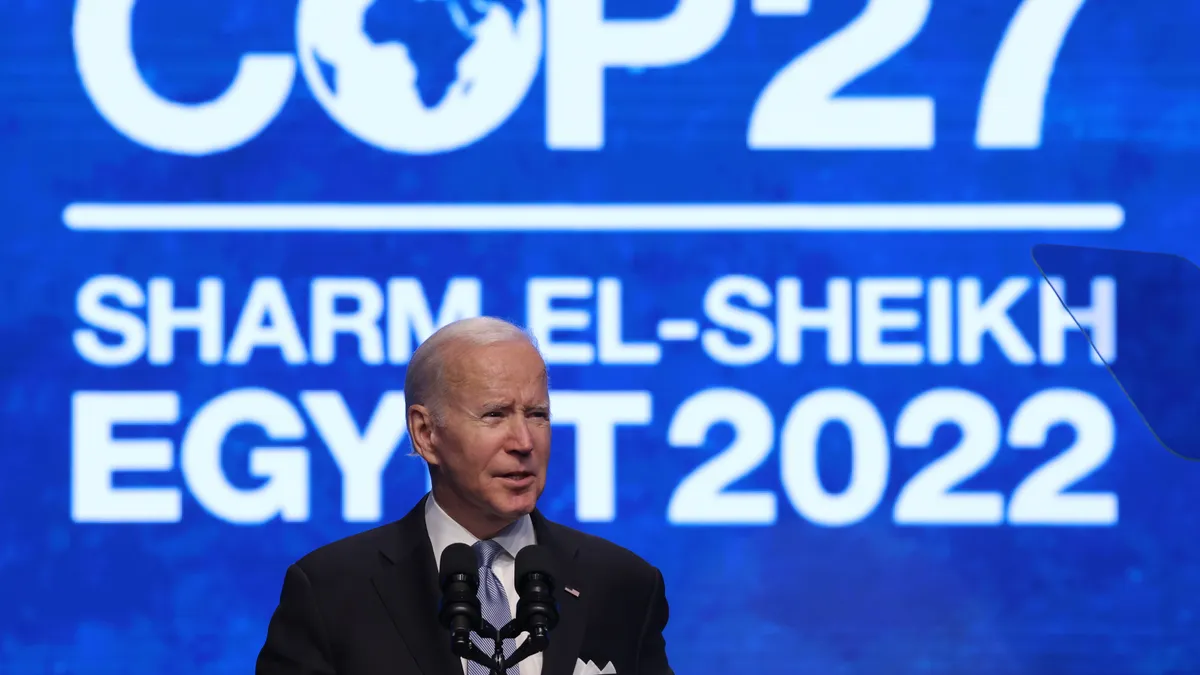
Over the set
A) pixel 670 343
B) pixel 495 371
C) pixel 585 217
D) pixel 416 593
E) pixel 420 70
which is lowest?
pixel 416 593

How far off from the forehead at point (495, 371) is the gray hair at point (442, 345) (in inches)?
0.5

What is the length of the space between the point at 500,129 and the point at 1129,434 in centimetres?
175

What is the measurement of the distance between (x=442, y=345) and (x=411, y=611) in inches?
14.6

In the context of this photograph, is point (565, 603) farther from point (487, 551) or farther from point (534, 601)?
point (534, 601)

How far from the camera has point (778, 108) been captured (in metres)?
3.74

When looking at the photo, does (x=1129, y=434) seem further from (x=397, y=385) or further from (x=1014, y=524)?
(x=397, y=385)

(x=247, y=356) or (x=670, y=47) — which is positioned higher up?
Answer: (x=670, y=47)

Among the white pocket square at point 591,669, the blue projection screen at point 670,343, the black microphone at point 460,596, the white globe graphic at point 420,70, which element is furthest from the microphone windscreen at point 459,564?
the white globe graphic at point 420,70

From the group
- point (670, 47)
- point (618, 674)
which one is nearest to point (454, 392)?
point (618, 674)

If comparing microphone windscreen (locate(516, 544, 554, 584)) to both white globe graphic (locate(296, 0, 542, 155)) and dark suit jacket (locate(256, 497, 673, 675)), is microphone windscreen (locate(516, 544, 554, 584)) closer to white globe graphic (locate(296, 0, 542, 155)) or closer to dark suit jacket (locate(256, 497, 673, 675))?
dark suit jacket (locate(256, 497, 673, 675))

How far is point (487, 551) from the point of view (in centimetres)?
208

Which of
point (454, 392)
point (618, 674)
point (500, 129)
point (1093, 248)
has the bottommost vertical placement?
point (618, 674)

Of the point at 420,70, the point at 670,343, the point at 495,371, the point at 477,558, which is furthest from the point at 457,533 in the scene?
the point at 420,70

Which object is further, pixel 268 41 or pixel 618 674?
pixel 268 41
